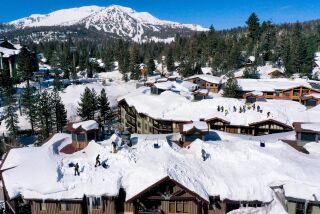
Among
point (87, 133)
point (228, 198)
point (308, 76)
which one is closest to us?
point (228, 198)

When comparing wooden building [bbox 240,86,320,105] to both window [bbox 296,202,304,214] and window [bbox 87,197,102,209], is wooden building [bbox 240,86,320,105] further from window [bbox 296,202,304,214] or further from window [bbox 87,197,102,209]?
window [bbox 87,197,102,209]

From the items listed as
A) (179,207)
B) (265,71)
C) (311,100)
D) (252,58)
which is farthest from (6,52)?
(179,207)

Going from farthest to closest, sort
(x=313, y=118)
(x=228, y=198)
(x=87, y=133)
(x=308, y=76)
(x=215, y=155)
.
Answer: (x=308, y=76)
(x=313, y=118)
(x=87, y=133)
(x=215, y=155)
(x=228, y=198)

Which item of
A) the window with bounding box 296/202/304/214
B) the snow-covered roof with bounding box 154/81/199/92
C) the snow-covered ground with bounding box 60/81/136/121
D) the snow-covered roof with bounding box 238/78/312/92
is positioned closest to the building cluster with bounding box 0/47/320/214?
the window with bounding box 296/202/304/214

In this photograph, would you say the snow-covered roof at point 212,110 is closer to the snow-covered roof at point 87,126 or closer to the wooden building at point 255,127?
the wooden building at point 255,127

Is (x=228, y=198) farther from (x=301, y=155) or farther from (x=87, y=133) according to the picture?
(x=87, y=133)

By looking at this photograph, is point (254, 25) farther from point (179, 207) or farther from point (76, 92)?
point (179, 207)

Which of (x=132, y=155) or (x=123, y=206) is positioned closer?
(x=123, y=206)

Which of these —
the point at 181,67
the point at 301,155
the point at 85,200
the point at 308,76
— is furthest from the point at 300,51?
the point at 85,200
